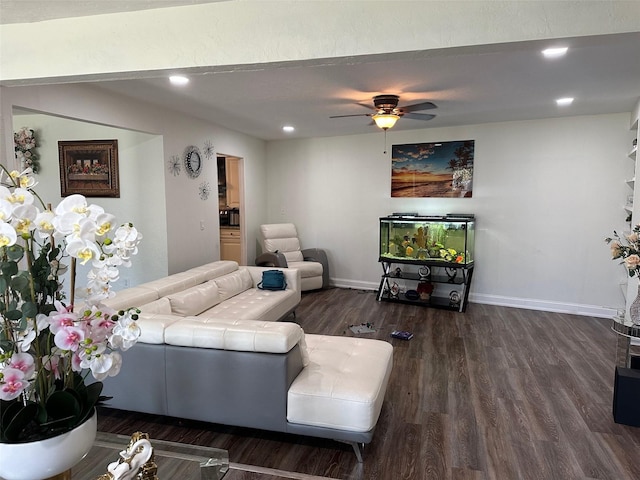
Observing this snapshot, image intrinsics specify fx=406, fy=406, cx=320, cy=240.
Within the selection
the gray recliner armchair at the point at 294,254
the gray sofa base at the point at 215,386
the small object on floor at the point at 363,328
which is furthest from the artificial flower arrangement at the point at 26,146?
the small object on floor at the point at 363,328

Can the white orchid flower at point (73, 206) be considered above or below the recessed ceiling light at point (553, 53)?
below

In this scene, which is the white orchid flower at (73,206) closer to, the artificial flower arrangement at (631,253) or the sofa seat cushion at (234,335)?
the sofa seat cushion at (234,335)

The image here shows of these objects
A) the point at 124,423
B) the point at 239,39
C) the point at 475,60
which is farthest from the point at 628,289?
the point at 124,423

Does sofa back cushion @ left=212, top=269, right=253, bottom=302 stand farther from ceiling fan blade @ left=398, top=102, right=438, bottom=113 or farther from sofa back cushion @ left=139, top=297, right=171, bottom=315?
ceiling fan blade @ left=398, top=102, right=438, bottom=113

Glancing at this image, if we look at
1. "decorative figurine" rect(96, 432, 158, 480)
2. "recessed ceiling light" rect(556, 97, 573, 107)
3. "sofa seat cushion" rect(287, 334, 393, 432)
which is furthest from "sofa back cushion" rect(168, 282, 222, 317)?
"recessed ceiling light" rect(556, 97, 573, 107)

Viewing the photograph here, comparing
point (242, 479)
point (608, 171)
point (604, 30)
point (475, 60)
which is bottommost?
point (242, 479)

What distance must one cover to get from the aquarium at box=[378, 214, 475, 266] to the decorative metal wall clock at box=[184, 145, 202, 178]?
8.54 feet

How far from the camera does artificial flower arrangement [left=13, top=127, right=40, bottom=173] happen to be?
4695 millimetres

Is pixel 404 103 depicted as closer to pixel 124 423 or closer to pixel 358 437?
pixel 358 437

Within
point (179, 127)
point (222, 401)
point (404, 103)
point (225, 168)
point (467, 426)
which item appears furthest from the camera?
point (225, 168)

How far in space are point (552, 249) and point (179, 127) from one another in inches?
194

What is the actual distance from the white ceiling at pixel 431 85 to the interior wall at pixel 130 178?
2.22ft

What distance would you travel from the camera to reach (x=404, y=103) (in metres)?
4.18

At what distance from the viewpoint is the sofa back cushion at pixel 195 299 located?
11.5 ft
